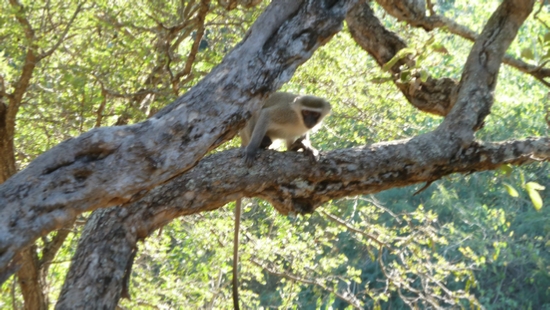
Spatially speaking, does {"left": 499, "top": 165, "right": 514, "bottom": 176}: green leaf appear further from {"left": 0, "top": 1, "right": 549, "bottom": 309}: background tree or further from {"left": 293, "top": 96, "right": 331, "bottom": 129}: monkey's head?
{"left": 293, "top": 96, "right": 331, "bottom": 129}: monkey's head

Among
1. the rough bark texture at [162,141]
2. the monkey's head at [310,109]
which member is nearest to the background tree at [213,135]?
the rough bark texture at [162,141]

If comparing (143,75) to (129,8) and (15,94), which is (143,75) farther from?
(15,94)

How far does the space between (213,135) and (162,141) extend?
A: 18cm

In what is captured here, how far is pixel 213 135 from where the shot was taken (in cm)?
201

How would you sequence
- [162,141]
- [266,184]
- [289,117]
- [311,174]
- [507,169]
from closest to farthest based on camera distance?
[162,141]
[266,184]
[311,174]
[507,169]
[289,117]

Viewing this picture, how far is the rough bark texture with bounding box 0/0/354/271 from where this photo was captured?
1618 millimetres

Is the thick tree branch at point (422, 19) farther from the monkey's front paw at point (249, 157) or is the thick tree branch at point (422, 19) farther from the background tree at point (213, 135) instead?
the monkey's front paw at point (249, 157)

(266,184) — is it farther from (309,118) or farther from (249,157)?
(309,118)

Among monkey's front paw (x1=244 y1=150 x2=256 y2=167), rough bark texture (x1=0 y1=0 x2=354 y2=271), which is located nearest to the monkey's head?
monkey's front paw (x1=244 y1=150 x2=256 y2=167)

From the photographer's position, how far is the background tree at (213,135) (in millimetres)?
1866

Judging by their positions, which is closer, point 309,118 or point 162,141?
point 162,141

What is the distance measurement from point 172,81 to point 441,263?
9.58 ft

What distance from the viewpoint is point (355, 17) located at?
429cm

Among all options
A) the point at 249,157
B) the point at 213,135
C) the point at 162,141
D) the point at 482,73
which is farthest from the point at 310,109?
the point at 162,141
